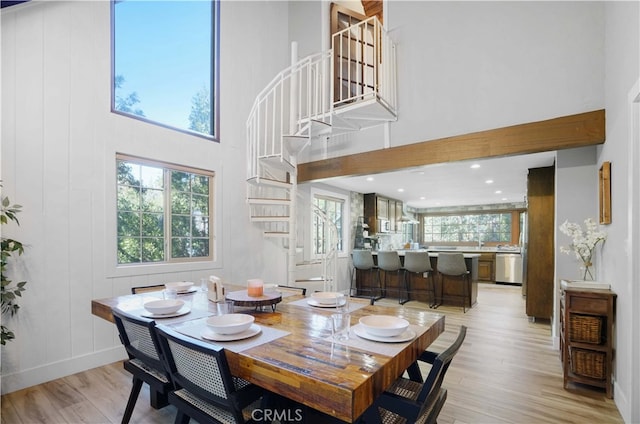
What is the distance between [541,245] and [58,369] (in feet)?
18.4

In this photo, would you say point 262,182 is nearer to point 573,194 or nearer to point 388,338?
point 388,338

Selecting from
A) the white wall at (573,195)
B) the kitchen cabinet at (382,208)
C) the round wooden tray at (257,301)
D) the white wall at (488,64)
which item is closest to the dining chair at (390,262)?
the kitchen cabinet at (382,208)

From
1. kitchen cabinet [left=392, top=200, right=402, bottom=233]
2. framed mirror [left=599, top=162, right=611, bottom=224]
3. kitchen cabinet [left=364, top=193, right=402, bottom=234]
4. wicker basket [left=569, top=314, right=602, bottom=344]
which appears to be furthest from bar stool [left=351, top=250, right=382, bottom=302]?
framed mirror [left=599, top=162, right=611, bottom=224]

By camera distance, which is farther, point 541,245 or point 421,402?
point 541,245

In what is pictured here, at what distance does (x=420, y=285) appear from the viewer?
19.2 ft

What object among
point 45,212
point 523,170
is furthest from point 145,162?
point 523,170

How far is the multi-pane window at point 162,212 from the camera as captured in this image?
11.1ft

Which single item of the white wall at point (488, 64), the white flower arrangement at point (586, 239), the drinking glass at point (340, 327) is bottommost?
the drinking glass at point (340, 327)

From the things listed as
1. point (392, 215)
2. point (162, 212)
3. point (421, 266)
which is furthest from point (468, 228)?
point (162, 212)

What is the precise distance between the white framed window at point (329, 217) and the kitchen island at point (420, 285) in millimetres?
803

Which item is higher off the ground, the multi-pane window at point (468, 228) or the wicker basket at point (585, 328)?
the multi-pane window at point (468, 228)

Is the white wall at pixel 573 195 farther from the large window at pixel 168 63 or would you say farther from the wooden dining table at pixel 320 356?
the large window at pixel 168 63

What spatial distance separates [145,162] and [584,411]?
4484 mm

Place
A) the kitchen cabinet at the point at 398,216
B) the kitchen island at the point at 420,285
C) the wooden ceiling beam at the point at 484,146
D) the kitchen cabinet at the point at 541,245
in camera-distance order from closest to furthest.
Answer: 1. the wooden ceiling beam at the point at 484,146
2. the kitchen cabinet at the point at 541,245
3. the kitchen island at the point at 420,285
4. the kitchen cabinet at the point at 398,216
